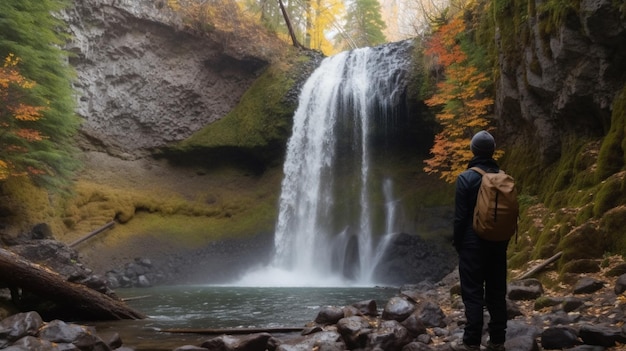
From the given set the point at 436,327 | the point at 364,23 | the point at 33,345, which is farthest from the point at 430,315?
the point at 364,23

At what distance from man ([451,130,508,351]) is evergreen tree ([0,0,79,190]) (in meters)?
12.8

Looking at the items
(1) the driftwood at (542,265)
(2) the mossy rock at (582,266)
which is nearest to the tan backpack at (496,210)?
(2) the mossy rock at (582,266)

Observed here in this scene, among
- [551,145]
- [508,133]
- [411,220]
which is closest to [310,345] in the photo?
[551,145]

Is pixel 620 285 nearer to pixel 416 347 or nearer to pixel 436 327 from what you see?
pixel 436 327

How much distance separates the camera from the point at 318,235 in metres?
19.0

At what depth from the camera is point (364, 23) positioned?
36.4 meters

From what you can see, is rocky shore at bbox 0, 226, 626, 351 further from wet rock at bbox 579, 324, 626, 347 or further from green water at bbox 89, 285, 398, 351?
green water at bbox 89, 285, 398, 351

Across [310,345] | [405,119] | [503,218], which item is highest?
[405,119]

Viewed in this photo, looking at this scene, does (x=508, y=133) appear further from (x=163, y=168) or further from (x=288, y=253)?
(x=163, y=168)

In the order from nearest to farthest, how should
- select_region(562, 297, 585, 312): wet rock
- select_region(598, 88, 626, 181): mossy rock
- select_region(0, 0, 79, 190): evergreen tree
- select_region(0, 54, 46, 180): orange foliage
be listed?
select_region(562, 297, 585, 312): wet rock < select_region(598, 88, 626, 181): mossy rock < select_region(0, 54, 46, 180): orange foliage < select_region(0, 0, 79, 190): evergreen tree

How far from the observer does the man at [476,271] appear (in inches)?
152

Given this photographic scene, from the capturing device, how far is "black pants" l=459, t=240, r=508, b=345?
12.6 feet

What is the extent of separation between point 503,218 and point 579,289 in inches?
113

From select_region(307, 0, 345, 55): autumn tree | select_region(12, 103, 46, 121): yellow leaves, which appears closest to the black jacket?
select_region(12, 103, 46, 121): yellow leaves
